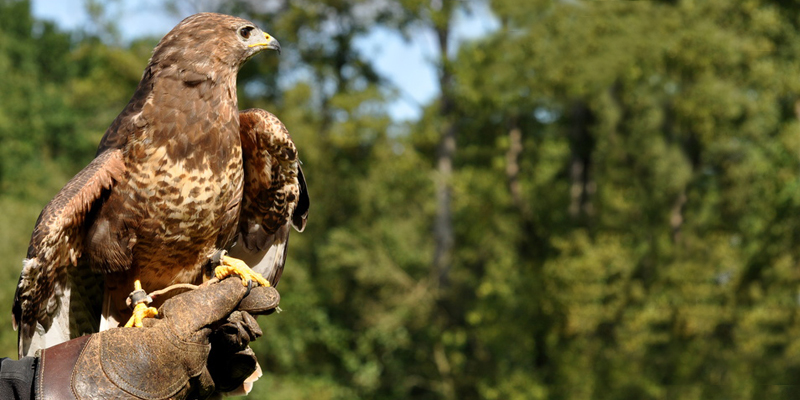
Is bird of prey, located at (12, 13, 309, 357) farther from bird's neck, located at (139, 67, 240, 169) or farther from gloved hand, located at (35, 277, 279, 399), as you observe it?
gloved hand, located at (35, 277, 279, 399)

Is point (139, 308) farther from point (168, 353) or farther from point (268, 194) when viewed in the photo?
point (268, 194)

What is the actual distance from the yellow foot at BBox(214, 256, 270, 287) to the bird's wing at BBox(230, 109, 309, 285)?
20.0 inches

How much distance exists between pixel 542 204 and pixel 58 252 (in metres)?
18.6

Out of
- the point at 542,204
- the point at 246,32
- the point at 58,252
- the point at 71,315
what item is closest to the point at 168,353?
the point at 58,252

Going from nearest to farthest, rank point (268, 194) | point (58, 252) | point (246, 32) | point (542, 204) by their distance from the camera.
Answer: point (58, 252)
point (246, 32)
point (268, 194)
point (542, 204)

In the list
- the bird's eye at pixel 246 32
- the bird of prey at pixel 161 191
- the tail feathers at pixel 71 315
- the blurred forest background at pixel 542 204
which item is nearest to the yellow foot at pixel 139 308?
the bird of prey at pixel 161 191

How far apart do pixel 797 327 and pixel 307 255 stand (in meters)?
12.8

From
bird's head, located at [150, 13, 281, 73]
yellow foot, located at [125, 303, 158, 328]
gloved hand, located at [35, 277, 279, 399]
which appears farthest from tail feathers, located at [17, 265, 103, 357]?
bird's head, located at [150, 13, 281, 73]

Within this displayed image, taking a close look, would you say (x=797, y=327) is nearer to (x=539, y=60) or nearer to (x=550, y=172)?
(x=550, y=172)

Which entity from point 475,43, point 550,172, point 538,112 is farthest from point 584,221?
point 475,43

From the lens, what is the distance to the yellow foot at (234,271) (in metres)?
5.11

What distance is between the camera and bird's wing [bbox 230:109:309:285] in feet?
17.1

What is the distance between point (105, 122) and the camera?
24.4 meters

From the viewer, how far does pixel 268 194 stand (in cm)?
550
